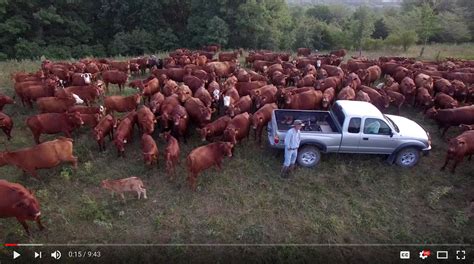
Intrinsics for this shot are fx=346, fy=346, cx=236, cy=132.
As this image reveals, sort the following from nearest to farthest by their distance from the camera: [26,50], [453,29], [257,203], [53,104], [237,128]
Answer: [257,203], [237,128], [53,104], [26,50], [453,29]

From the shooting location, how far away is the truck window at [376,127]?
31.9 ft

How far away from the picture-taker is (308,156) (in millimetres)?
9992

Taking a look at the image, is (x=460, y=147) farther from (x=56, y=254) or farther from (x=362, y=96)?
(x=56, y=254)

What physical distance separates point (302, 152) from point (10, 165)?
8.35 meters

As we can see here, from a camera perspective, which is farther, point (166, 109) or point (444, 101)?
point (444, 101)

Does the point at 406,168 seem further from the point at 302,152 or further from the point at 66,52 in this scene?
the point at 66,52

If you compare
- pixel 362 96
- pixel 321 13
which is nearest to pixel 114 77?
pixel 362 96

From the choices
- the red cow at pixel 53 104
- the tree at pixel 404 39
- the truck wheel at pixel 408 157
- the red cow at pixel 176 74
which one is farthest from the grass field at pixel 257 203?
the tree at pixel 404 39

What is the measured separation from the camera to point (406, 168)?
10.1 m

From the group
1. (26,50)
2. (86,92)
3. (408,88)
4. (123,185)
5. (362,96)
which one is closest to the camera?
(123,185)

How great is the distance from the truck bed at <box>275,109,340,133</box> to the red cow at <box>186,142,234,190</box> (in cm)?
197

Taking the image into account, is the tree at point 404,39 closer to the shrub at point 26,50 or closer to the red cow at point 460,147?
the red cow at point 460,147

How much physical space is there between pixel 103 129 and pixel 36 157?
2030 millimetres

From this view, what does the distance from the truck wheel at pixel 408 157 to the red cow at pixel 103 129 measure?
868cm
